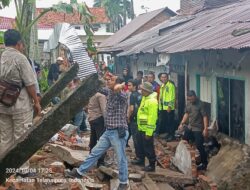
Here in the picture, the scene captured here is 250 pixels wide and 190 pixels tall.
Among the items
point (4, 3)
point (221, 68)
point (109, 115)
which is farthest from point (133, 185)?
point (221, 68)

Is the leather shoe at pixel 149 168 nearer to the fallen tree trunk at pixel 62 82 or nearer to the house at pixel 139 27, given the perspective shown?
the fallen tree trunk at pixel 62 82

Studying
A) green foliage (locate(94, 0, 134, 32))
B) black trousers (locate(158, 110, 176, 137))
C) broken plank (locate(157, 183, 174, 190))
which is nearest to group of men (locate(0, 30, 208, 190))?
black trousers (locate(158, 110, 176, 137))

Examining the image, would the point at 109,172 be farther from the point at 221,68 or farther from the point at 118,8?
the point at 118,8

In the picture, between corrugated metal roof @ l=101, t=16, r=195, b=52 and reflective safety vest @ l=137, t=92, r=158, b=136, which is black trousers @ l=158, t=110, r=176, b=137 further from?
corrugated metal roof @ l=101, t=16, r=195, b=52

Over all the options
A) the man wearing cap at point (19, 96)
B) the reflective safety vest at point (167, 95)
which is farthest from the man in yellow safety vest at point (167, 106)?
the man wearing cap at point (19, 96)

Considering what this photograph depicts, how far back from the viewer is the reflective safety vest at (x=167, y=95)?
11.4 m

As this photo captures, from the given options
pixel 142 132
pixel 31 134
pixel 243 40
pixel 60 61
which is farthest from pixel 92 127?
pixel 60 61

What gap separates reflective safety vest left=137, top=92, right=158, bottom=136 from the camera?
25.5 ft

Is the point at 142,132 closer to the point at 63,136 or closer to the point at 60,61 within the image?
the point at 63,136

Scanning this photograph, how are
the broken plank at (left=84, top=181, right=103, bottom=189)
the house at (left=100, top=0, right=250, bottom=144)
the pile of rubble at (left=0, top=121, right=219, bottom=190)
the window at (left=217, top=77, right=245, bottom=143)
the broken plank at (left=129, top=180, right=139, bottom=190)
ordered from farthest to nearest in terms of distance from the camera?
the window at (left=217, top=77, right=245, bottom=143) → the house at (left=100, top=0, right=250, bottom=144) → the broken plank at (left=129, top=180, right=139, bottom=190) → the broken plank at (left=84, top=181, right=103, bottom=189) → the pile of rubble at (left=0, top=121, right=219, bottom=190)

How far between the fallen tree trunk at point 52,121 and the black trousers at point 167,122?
8381 millimetres

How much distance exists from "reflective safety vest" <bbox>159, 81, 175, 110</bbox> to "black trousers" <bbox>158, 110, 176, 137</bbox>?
0.74ft

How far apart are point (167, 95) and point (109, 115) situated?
206 inches

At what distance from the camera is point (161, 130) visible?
12.3 meters
